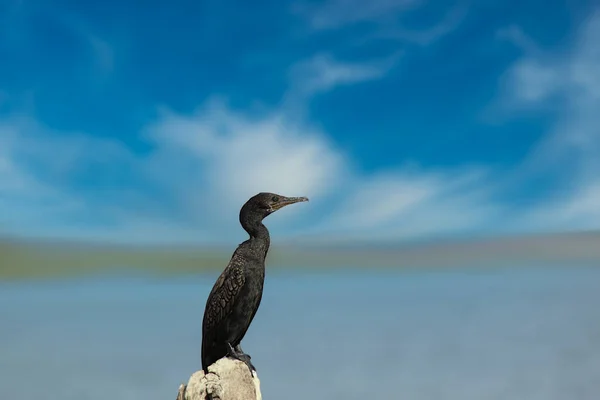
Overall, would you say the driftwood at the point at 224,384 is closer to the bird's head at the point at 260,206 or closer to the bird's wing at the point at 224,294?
the bird's wing at the point at 224,294

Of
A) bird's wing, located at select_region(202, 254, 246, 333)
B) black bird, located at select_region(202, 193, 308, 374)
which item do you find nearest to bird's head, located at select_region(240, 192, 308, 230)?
black bird, located at select_region(202, 193, 308, 374)

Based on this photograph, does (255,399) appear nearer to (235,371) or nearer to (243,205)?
(235,371)

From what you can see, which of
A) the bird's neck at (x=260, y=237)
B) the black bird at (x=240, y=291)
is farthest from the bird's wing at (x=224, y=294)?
the bird's neck at (x=260, y=237)

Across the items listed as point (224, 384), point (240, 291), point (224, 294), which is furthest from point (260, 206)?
point (224, 384)

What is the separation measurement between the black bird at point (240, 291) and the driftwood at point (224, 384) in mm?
339

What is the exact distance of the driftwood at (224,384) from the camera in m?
8.03

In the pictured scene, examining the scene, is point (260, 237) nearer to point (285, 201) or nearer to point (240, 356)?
point (285, 201)

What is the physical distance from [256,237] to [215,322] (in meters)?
1.58

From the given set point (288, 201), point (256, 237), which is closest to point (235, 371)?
point (256, 237)

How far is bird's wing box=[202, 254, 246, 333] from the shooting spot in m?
8.87

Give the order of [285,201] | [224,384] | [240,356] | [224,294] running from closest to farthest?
[224,384] < [240,356] < [224,294] < [285,201]

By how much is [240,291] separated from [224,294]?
11.3 inches

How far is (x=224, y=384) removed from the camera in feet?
26.5

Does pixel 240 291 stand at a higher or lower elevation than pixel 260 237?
lower
